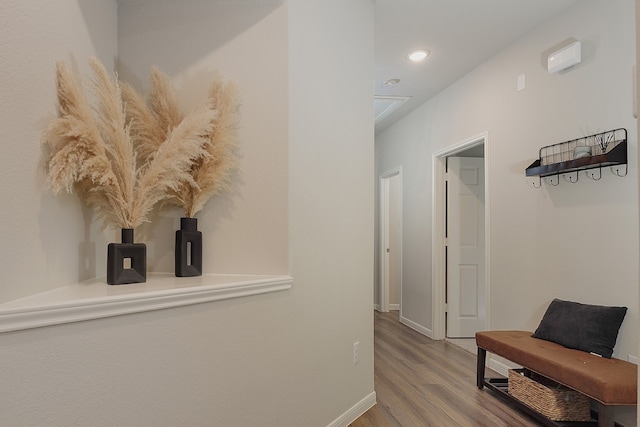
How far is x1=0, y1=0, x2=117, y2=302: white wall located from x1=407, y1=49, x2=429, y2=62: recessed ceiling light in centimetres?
263

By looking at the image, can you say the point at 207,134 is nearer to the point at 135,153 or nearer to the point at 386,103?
the point at 135,153

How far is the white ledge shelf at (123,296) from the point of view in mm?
1051

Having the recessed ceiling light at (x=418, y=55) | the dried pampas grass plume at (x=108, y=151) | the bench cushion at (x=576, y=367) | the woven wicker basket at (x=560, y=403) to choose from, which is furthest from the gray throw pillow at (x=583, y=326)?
the dried pampas grass plume at (x=108, y=151)

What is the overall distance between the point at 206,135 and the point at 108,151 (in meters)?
0.40

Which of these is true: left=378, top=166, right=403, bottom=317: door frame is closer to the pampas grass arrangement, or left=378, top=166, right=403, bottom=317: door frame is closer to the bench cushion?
the bench cushion

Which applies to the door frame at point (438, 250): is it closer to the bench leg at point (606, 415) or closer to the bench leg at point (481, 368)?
the bench leg at point (481, 368)

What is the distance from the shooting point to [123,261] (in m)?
1.60

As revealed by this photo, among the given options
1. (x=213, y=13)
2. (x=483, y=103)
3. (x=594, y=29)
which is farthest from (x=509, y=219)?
(x=213, y=13)

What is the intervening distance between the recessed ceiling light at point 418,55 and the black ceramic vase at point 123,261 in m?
2.84

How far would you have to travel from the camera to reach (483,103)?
12.2 feet

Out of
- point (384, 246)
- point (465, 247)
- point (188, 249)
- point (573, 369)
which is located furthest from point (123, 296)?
point (384, 246)

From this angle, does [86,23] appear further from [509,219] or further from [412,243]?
[412,243]

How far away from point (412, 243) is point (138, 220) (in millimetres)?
4069

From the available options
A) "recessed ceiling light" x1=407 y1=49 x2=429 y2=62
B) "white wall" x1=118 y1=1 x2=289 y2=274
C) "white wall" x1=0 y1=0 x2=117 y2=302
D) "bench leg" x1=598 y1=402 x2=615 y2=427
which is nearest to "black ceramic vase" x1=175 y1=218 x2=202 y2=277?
"white wall" x1=118 y1=1 x2=289 y2=274
